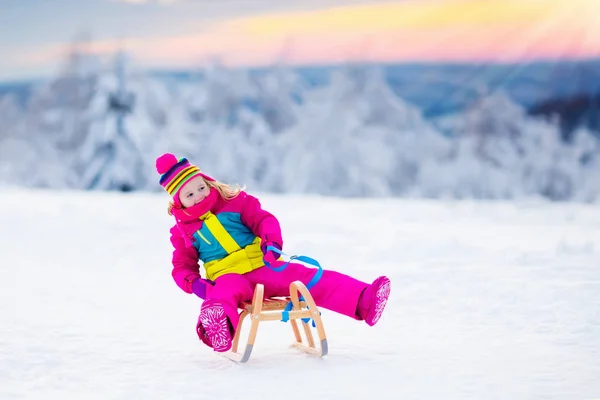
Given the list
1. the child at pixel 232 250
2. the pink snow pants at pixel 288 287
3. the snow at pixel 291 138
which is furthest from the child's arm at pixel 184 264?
the snow at pixel 291 138

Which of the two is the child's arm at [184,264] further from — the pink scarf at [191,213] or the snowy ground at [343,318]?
the snowy ground at [343,318]

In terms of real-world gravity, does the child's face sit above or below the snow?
below

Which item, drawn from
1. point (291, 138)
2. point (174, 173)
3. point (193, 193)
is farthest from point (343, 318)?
point (291, 138)

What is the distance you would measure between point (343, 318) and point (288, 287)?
1.13 meters

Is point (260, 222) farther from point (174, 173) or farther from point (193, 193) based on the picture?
point (174, 173)

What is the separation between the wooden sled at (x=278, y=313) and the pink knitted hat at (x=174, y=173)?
702 millimetres

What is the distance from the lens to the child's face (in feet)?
14.0

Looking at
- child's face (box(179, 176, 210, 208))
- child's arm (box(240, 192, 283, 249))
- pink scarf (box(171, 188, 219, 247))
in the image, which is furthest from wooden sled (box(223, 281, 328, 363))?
child's face (box(179, 176, 210, 208))

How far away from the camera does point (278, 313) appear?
400 centimetres

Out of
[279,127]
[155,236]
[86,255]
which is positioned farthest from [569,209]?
[279,127]

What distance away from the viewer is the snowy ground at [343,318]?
12.3ft

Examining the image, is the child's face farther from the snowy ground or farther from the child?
the snowy ground

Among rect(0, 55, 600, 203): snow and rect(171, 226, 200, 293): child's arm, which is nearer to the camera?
rect(171, 226, 200, 293): child's arm

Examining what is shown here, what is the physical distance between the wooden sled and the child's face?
0.60 meters
